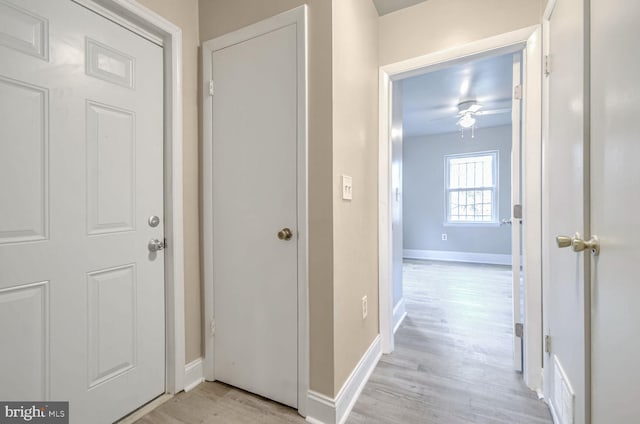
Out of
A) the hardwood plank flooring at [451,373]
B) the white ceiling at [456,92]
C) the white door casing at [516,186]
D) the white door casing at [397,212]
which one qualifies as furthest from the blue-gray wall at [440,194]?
the white door casing at [516,186]

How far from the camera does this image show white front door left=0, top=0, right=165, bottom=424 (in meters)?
1.02

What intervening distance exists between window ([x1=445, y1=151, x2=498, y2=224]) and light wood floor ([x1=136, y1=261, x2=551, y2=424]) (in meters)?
3.19

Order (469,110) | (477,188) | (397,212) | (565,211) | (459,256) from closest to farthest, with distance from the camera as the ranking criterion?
(565,211) → (397,212) → (469,110) → (477,188) → (459,256)

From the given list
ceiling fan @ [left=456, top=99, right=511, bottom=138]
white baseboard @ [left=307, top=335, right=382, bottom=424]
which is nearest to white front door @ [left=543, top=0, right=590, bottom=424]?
white baseboard @ [left=307, top=335, right=382, bottom=424]

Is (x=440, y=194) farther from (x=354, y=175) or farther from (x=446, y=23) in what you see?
(x=354, y=175)

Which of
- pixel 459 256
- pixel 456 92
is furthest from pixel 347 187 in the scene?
pixel 459 256

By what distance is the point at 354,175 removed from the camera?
5.20 ft

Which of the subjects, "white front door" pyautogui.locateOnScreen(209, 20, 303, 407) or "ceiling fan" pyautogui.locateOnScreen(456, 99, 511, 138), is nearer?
"white front door" pyautogui.locateOnScreen(209, 20, 303, 407)

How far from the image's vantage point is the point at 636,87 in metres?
0.65

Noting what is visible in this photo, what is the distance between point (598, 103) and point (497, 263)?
16.9ft

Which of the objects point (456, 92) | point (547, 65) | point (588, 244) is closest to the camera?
point (588, 244)

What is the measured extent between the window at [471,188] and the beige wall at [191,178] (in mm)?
5182

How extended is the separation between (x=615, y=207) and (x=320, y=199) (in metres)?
1.03

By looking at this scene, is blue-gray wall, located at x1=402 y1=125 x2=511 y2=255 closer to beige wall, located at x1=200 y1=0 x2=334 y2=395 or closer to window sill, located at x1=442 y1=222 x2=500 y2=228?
window sill, located at x1=442 y1=222 x2=500 y2=228
